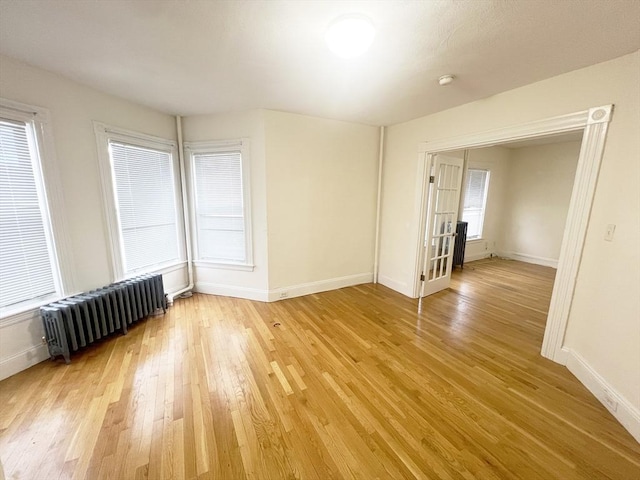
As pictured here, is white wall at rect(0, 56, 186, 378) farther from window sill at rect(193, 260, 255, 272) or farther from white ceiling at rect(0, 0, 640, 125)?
window sill at rect(193, 260, 255, 272)

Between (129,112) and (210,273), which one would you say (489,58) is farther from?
(210,273)

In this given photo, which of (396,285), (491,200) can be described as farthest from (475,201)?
(396,285)

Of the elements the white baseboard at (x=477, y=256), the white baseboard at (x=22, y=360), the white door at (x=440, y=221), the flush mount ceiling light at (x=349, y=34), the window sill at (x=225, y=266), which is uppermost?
the flush mount ceiling light at (x=349, y=34)

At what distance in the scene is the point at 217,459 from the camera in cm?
147

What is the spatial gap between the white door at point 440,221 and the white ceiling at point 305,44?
109cm

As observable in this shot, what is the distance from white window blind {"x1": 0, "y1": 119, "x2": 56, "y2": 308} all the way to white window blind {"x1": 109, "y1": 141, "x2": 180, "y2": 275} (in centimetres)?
67

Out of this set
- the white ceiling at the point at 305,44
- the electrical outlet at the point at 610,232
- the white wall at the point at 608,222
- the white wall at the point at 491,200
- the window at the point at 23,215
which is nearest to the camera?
the white ceiling at the point at 305,44

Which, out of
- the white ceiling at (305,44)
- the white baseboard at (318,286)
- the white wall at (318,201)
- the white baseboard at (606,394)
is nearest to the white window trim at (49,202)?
the white ceiling at (305,44)

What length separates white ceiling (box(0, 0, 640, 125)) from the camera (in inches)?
56.5

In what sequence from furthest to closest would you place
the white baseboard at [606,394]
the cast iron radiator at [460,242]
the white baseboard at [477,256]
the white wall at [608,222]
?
the white baseboard at [477,256], the cast iron radiator at [460,242], the white wall at [608,222], the white baseboard at [606,394]

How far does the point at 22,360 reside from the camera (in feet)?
7.17

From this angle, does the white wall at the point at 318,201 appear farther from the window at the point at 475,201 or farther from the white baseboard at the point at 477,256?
the white baseboard at the point at 477,256

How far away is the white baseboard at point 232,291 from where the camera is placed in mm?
3638

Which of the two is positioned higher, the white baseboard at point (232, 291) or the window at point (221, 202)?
the window at point (221, 202)
